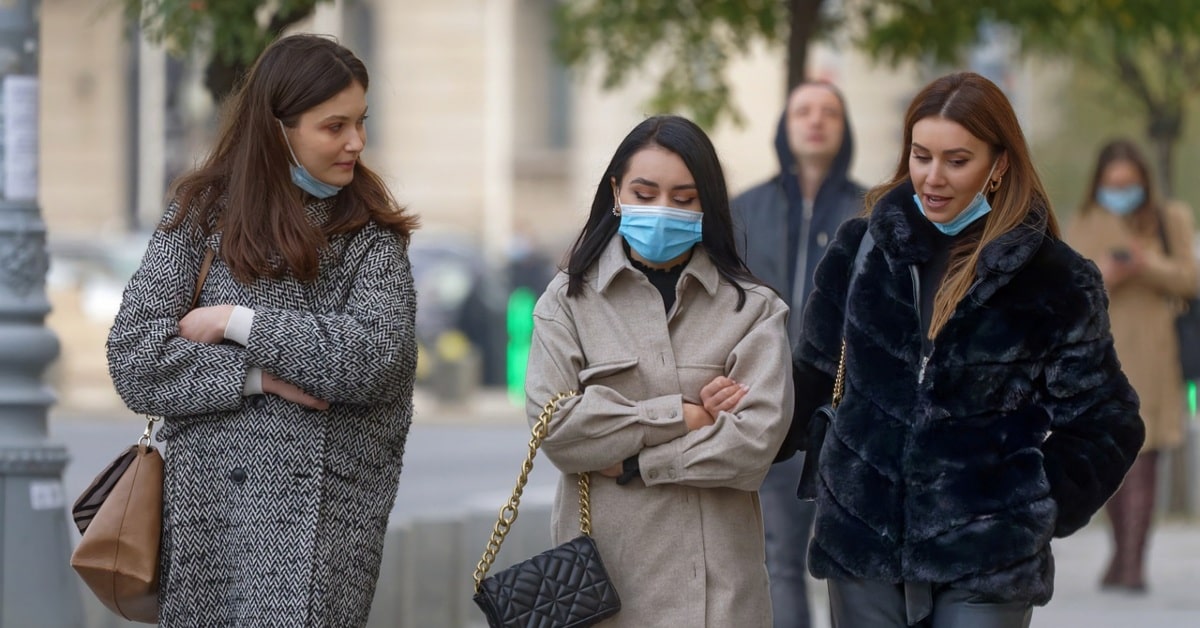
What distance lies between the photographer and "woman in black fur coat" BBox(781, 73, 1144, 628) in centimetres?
437

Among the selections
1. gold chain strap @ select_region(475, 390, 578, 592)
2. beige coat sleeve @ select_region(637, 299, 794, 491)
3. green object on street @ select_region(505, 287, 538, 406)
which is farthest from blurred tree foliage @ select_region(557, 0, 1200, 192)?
green object on street @ select_region(505, 287, 538, 406)

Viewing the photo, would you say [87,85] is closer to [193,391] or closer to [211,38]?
[211,38]

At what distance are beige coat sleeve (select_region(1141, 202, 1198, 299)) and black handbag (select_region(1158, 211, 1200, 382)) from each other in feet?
0.12

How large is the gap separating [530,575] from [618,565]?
219mm

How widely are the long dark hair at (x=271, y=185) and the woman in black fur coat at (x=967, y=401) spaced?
117 centimetres

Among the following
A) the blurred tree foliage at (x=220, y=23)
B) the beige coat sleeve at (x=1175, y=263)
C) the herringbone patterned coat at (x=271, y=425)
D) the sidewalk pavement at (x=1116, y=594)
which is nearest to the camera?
the herringbone patterned coat at (x=271, y=425)

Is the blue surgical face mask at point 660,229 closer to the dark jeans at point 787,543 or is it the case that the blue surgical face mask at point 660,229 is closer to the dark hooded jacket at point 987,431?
the dark hooded jacket at point 987,431

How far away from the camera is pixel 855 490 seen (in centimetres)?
446

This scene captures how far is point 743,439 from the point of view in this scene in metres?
4.44

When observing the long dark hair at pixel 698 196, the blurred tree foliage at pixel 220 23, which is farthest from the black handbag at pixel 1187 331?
the long dark hair at pixel 698 196

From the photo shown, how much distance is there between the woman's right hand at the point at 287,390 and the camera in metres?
4.38

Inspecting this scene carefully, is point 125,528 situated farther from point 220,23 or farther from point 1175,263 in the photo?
point 1175,263

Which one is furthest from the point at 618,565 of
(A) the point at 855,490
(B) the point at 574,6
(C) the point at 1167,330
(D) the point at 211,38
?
(B) the point at 574,6

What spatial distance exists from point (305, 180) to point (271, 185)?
0.08m
